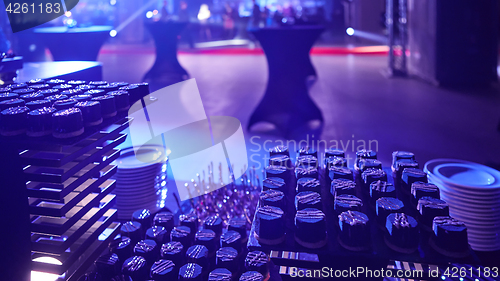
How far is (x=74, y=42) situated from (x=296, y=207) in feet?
12.4

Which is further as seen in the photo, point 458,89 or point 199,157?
point 458,89

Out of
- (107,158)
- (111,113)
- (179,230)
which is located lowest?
(179,230)

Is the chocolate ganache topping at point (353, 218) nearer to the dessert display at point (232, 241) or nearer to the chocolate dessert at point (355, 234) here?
the chocolate dessert at point (355, 234)

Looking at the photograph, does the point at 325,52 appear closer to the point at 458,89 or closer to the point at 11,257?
the point at 458,89

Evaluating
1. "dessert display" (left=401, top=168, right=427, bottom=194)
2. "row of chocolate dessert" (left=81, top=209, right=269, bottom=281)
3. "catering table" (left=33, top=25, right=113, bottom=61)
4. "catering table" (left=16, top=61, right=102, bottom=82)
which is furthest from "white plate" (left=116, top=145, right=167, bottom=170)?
"catering table" (left=33, top=25, right=113, bottom=61)

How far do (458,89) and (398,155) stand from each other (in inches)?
162

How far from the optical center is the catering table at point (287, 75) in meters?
2.92

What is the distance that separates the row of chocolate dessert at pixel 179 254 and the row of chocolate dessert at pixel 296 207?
20 cm

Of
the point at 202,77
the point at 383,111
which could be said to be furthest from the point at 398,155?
the point at 202,77

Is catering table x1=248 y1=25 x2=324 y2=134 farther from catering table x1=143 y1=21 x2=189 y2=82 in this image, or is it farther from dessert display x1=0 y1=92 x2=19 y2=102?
catering table x1=143 y1=21 x2=189 y2=82

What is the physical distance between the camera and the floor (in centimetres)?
262

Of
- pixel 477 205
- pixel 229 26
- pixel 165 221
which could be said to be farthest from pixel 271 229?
pixel 229 26

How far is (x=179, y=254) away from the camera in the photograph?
3.19 feet

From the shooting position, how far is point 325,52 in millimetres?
8336
